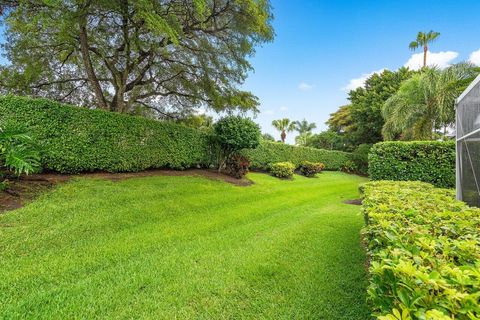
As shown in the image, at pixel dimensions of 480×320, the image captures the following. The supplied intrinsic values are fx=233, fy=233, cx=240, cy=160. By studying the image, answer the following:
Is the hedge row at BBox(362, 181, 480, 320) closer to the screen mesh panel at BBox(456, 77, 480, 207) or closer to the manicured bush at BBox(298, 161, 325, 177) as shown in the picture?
the screen mesh panel at BBox(456, 77, 480, 207)

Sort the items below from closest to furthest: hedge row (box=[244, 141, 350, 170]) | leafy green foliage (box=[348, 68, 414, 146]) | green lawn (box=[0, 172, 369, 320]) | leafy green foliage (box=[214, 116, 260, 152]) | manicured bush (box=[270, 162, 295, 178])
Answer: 1. green lawn (box=[0, 172, 369, 320])
2. leafy green foliage (box=[214, 116, 260, 152])
3. manicured bush (box=[270, 162, 295, 178])
4. hedge row (box=[244, 141, 350, 170])
5. leafy green foliage (box=[348, 68, 414, 146])

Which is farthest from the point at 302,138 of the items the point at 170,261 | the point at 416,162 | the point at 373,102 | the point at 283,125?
the point at 170,261

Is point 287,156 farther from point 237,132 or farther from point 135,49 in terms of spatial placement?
point 135,49

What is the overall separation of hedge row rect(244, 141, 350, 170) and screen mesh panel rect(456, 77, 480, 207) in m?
9.50

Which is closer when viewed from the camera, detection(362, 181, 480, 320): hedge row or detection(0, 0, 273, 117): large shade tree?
detection(362, 181, 480, 320): hedge row

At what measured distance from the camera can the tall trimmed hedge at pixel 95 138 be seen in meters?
6.09

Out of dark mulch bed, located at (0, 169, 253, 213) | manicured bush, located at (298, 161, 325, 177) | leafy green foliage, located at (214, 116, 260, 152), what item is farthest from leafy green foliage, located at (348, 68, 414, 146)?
dark mulch bed, located at (0, 169, 253, 213)

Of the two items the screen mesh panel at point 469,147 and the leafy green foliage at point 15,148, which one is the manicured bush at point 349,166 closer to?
the screen mesh panel at point 469,147

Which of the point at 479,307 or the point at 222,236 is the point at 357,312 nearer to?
the point at 479,307

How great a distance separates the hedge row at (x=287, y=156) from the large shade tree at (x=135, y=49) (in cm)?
320

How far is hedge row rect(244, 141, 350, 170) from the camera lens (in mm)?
14388

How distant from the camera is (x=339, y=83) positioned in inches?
553

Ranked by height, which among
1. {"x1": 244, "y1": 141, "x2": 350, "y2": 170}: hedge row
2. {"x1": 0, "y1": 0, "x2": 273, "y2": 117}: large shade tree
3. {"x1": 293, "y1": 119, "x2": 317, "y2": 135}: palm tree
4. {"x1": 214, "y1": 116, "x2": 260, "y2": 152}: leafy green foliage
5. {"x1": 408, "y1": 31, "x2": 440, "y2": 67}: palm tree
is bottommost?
{"x1": 244, "y1": 141, "x2": 350, "y2": 170}: hedge row

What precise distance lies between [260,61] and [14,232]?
419 inches
